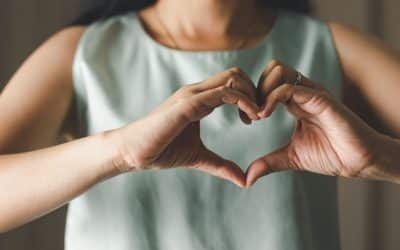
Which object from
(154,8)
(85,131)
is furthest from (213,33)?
(85,131)

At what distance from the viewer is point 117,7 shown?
3.20 feet

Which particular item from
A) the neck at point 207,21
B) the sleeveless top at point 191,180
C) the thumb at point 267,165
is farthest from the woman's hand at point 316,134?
the neck at point 207,21

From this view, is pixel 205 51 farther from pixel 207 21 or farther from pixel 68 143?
pixel 68 143

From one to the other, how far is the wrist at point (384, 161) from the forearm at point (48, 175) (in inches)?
10.6

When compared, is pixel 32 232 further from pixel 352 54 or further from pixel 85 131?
pixel 352 54

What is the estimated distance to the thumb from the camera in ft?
2.42

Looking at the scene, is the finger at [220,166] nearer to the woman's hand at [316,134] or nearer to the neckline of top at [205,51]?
the woman's hand at [316,134]

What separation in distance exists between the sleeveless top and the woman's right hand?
0.13m

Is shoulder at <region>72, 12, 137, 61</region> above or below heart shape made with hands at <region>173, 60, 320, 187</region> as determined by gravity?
above

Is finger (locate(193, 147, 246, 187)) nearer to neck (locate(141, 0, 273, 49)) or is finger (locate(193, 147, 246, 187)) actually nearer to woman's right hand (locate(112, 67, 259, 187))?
woman's right hand (locate(112, 67, 259, 187))

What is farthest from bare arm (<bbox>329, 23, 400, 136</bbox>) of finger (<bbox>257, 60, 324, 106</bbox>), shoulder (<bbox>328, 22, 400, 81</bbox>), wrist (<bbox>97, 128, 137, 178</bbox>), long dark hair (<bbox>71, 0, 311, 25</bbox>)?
wrist (<bbox>97, 128, 137, 178</bbox>)

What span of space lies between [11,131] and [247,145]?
285 millimetres

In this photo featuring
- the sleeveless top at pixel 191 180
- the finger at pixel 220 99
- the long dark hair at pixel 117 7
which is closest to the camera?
the finger at pixel 220 99

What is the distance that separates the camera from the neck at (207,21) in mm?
920
